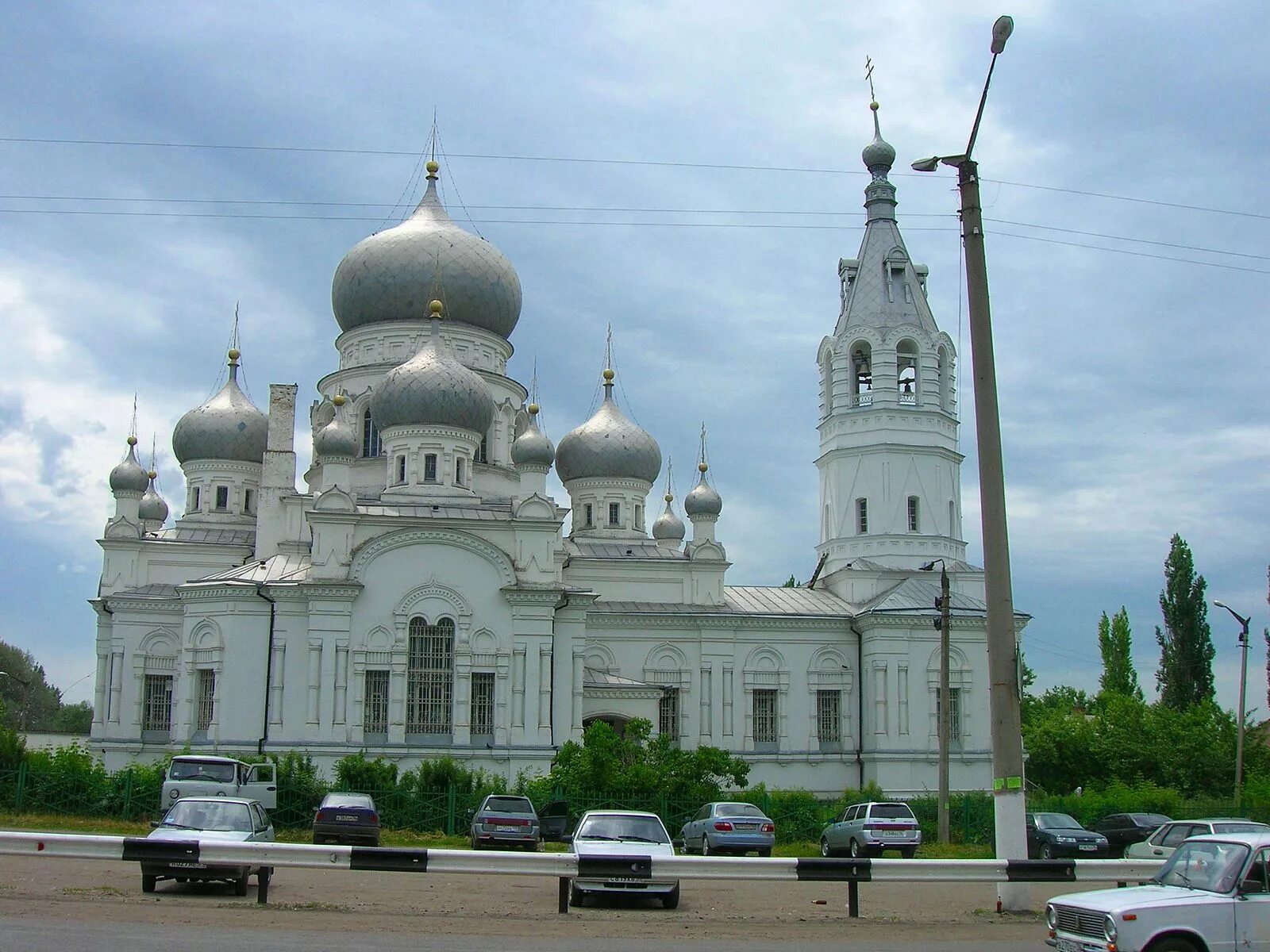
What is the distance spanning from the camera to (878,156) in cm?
4503

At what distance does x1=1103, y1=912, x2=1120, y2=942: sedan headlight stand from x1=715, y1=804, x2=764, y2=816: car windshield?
13133 millimetres

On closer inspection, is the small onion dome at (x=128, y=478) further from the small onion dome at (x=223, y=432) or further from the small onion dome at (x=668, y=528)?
the small onion dome at (x=668, y=528)

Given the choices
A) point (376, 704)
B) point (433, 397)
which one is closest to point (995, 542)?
point (376, 704)

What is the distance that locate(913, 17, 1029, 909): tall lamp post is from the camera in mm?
15336

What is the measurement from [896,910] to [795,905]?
1157 millimetres

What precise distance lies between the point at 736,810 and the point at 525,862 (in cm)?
993

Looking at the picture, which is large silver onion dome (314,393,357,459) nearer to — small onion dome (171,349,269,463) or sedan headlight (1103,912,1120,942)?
small onion dome (171,349,269,463)

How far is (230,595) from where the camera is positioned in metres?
34.5

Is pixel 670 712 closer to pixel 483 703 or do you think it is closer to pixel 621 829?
pixel 483 703

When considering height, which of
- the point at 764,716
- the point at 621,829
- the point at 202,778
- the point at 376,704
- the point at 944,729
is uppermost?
the point at 376,704

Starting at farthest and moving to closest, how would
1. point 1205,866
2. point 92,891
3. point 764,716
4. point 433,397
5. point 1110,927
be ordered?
1. point 764,716
2. point 433,397
3. point 92,891
4. point 1205,866
5. point 1110,927

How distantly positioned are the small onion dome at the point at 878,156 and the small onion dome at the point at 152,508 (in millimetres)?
25852

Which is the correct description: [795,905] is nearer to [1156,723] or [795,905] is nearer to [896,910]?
[896,910]

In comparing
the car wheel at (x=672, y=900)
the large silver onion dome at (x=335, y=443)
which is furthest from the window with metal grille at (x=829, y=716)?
the car wheel at (x=672, y=900)
